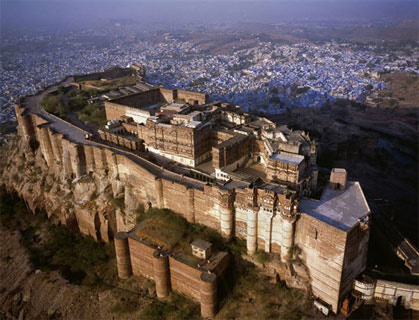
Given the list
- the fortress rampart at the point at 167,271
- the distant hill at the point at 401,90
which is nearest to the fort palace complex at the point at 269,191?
the fortress rampart at the point at 167,271

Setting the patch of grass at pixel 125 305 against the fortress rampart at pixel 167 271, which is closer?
the fortress rampart at pixel 167 271

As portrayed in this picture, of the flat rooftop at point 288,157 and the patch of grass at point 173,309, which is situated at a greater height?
the flat rooftop at point 288,157

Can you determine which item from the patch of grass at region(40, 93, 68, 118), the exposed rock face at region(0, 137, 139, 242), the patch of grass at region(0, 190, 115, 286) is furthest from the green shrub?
the patch of grass at region(40, 93, 68, 118)

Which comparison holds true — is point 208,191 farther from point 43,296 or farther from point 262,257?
point 43,296

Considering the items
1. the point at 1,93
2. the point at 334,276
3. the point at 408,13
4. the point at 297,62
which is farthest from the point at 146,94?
the point at 408,13

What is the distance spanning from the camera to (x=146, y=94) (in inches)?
1610

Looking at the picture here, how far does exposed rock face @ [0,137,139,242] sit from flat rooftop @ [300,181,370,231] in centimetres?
1299

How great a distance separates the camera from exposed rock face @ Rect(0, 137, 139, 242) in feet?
88.7

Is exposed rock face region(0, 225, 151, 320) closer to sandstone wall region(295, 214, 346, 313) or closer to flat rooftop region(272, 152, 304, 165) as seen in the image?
sandstone wall region(295, 214, 346, 313)

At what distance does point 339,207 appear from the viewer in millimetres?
19938

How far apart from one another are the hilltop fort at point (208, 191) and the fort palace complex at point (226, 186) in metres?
0.07

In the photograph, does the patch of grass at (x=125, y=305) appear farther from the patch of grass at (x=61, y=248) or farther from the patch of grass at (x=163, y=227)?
the patch of grass at (x=163, y=227)

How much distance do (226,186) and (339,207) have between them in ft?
22.3

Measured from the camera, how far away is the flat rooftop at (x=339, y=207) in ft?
61.5
